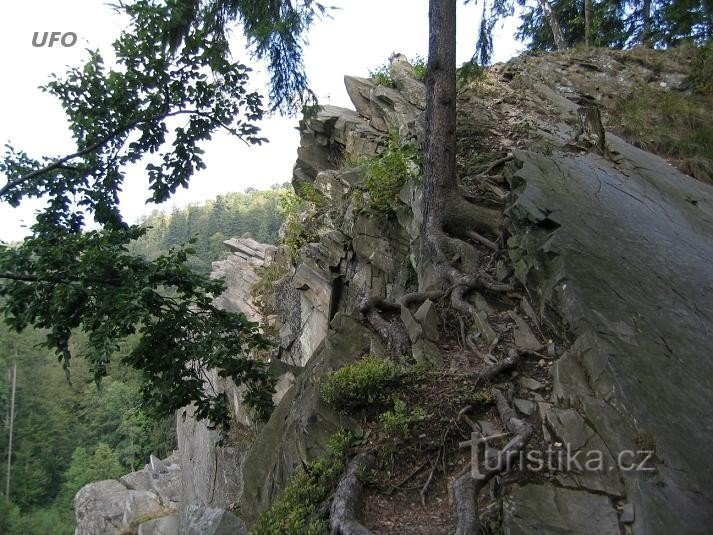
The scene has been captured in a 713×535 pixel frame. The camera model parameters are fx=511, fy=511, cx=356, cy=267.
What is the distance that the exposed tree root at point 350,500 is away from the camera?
3376 mm

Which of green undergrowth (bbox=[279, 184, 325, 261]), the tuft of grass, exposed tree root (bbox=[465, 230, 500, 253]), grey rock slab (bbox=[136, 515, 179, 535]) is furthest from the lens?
grey rock slab (bbox=[136, 515, 179, 535])

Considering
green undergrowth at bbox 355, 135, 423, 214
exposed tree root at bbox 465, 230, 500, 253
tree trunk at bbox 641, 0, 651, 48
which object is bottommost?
exposed tree root at bbox 465, 230, 500, 253

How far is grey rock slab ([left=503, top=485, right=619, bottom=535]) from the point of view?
10.0ft

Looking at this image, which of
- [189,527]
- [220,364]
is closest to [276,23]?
[220,364]

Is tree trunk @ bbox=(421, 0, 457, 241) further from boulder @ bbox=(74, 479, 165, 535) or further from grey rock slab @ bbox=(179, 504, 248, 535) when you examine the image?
boulder @ bbox=(74, 479, 165, 535)

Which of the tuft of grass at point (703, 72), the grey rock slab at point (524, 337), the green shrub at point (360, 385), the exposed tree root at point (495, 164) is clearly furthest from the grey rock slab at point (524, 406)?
the tuft of grass at point (703, 72)

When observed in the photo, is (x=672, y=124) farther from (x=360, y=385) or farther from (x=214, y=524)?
(x=214, y=524)

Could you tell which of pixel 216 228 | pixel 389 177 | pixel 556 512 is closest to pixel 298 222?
pixel 389 177

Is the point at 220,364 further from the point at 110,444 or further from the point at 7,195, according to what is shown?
the point at 110,444

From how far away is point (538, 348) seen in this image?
4703mm

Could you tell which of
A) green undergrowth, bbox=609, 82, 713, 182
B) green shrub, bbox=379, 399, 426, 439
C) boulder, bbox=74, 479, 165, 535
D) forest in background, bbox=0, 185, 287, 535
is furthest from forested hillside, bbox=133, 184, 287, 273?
green shrub, bbox=379, 399, 426, 439

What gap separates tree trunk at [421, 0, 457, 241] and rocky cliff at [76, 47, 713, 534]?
51 cm

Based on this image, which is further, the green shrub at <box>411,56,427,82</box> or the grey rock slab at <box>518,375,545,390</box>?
the green shrub at <box>411,56,427,82</box>

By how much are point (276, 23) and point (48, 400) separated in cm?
5175
